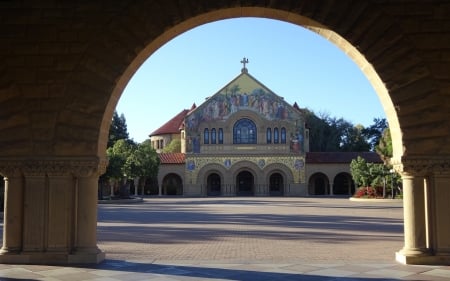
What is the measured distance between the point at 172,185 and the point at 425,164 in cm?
5224

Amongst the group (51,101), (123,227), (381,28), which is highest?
(381,28)

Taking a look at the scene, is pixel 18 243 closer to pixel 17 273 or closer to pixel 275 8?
pixel 17 273

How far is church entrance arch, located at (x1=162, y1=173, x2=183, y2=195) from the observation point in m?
59.0

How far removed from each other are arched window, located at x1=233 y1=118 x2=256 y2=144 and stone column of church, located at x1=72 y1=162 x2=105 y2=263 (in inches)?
1882

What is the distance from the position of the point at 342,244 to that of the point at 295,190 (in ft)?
142

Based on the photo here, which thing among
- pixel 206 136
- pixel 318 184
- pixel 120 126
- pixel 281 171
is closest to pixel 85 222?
pixel 281 171

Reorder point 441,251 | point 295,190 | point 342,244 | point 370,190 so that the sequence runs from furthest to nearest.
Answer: point 295,190 < point 370,190 < point 342,244 < point 441,251

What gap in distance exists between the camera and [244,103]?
5638 centimetres

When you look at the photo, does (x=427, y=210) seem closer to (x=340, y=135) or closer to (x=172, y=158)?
(x=172, y=158)

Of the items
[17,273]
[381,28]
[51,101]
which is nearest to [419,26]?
[381,28]

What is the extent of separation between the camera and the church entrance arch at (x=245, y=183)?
57.8 meters

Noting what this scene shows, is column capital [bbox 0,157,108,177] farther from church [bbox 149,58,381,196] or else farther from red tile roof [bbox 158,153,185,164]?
red tile roof [bbox 158,153,185,164]

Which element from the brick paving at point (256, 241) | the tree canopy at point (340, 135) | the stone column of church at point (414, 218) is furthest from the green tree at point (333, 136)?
the stone column of church at point (414, 218)

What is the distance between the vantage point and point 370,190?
41.9 meters
